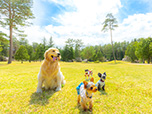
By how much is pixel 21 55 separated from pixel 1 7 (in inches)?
594

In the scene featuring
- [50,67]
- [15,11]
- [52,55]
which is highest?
[15,11]

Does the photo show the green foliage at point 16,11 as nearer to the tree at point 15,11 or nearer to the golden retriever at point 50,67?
→ the tree at point 15,11

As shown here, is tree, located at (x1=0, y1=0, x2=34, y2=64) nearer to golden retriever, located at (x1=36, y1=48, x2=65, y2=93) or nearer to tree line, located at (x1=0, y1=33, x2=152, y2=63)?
tree line, located at (x1=0, y1=33, x2=152, y2=63)

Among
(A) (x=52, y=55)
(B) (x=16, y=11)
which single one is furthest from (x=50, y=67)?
(B) (x=16, y=11)

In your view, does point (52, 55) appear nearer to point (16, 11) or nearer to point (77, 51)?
point (16, 11)

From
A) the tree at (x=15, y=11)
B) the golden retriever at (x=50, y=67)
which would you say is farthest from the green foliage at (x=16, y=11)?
the golden retriever at (x=50, y=67)

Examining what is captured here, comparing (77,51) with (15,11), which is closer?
(15,11)

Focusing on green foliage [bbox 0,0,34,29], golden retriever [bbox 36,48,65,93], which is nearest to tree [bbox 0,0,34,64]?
green foliage [bbox 0,0,34,29]

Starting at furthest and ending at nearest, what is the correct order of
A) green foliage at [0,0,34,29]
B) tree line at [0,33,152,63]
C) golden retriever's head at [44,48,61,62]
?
tree line at [0,33,152,63]
green foliage at [0,0,34,29]
golden retriever's head at [44,48,61,62]

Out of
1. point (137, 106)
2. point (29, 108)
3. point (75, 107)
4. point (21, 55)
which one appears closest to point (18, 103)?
point (29, 108)

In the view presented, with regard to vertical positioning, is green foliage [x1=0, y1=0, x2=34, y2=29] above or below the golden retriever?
above

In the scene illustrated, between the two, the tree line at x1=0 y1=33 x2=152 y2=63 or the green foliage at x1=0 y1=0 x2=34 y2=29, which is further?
the tree line at x1=0 y1=33 x2=152 y2=63

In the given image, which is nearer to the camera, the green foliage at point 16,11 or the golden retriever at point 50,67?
the golden retriever at point 50,67

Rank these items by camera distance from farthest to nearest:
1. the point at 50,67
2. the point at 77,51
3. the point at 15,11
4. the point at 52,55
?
the point at 77,51 → the point at 15,11 → the point at 50,67 → the point at 52,55
